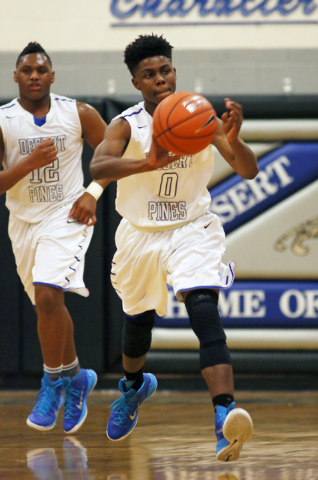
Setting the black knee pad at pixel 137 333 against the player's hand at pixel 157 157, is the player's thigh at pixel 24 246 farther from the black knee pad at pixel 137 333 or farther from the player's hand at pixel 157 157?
the player's hand at pixel 157 157

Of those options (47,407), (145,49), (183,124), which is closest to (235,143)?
(183,124)

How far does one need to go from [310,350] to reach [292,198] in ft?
4.18

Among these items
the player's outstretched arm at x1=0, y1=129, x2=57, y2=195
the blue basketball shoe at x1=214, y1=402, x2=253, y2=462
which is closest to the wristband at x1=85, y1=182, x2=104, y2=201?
the player's outstretched arm at x1=0, y1=129, x2=57, y2=195

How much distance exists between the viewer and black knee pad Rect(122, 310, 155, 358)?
12.2 ft

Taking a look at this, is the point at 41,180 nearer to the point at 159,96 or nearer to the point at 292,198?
the point at 159,96

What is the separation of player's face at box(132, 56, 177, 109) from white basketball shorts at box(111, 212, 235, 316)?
0.64 meters

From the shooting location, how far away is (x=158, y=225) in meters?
3.48

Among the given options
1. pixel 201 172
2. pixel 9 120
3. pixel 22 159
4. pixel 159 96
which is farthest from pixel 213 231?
pixel 9 120

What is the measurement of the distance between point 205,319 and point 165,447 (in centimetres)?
98

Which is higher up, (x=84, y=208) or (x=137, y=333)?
(x=84, y=208)

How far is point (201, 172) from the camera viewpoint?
3.55m

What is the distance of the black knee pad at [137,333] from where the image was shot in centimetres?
372

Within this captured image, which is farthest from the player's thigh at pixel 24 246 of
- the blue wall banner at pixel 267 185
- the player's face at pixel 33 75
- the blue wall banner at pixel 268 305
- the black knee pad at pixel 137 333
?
the blue wall banner at pixel 267 185

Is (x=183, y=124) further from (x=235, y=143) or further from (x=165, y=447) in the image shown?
(x=165, y=447)
